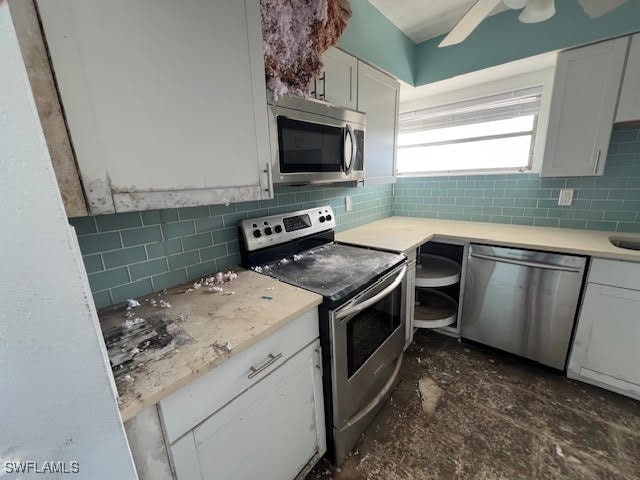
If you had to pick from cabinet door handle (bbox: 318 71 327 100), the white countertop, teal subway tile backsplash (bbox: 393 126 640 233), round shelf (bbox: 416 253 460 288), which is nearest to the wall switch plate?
teal subway tile backsplash (bbox: 393 126 640 233)

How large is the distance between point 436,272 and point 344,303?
4.42ft

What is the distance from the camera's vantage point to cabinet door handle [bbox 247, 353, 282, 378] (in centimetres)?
88

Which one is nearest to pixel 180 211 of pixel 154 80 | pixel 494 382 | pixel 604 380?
pixel 154 80

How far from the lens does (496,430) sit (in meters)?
1.44

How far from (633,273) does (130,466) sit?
2313mm

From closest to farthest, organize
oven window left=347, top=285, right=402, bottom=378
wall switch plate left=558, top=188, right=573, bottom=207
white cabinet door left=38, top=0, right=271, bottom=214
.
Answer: white cabinet door left=38, top=0, right=271, bottom=214 → oven window left=347, top=285, right=402, bottom=378 → wall switch plate left=558, top=188, right=573, bottom=207

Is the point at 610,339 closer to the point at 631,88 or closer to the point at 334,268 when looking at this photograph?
the point at 631,88

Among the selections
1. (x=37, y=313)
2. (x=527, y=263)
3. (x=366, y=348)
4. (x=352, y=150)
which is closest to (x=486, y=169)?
(x=527, y=263)

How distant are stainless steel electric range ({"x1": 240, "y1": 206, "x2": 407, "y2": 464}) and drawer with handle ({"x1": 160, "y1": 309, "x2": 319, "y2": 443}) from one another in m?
Result: 0.16

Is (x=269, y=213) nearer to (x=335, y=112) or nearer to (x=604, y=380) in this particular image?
(x=335, y=112)

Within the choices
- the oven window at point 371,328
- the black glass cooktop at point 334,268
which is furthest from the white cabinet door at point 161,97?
the oven window at point 371,328

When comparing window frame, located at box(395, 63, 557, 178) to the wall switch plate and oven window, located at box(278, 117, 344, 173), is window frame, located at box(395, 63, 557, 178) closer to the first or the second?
the wall switch plate

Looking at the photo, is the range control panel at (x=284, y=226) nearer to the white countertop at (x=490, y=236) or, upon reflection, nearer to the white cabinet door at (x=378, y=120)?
the white countertop at (x=490, y=236)

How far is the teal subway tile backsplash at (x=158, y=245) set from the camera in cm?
102
